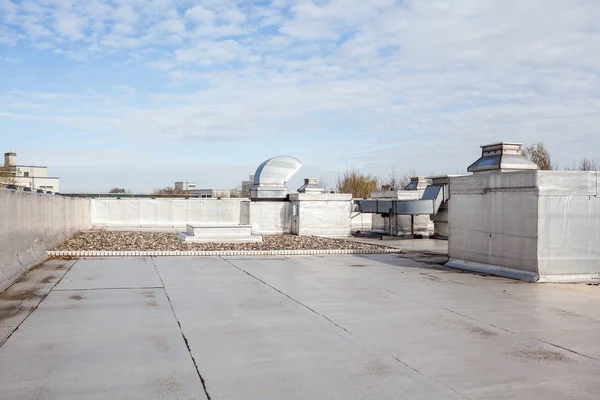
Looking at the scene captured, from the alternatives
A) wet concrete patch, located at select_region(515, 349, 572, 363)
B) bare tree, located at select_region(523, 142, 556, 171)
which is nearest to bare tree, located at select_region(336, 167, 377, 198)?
bare tree, located at select_region(523, 142, 556, 171)

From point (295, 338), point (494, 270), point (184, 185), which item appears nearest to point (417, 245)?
point (494, 270)

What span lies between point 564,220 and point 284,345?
27.7 ft

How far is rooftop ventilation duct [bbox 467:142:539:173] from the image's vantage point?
15.3 m

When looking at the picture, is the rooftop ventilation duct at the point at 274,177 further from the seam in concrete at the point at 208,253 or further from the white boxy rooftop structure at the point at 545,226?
the white boxy rooftop structure at the point at 545,226

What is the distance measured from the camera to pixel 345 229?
90.2ft

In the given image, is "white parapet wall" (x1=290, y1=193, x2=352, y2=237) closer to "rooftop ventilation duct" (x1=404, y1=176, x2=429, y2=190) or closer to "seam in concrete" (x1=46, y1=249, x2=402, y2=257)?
"rooftop ventilation duct" (x1=404, y1=176, x2=429, y2=190)

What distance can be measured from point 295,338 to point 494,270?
7929 mm

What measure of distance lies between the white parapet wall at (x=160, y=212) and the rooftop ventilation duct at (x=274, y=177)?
2661mm

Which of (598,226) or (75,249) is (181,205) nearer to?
(75,249)

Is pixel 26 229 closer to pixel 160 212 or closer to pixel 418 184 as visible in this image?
pixel 160 212

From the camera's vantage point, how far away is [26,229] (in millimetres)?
13922

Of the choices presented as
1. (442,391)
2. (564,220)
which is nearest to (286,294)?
(442,391)

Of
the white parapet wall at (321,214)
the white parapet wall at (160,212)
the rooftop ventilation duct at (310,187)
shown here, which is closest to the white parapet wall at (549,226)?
the white parapet wall at (321,214)

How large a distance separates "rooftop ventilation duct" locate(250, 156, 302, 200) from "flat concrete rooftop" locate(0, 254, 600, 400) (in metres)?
19.1
